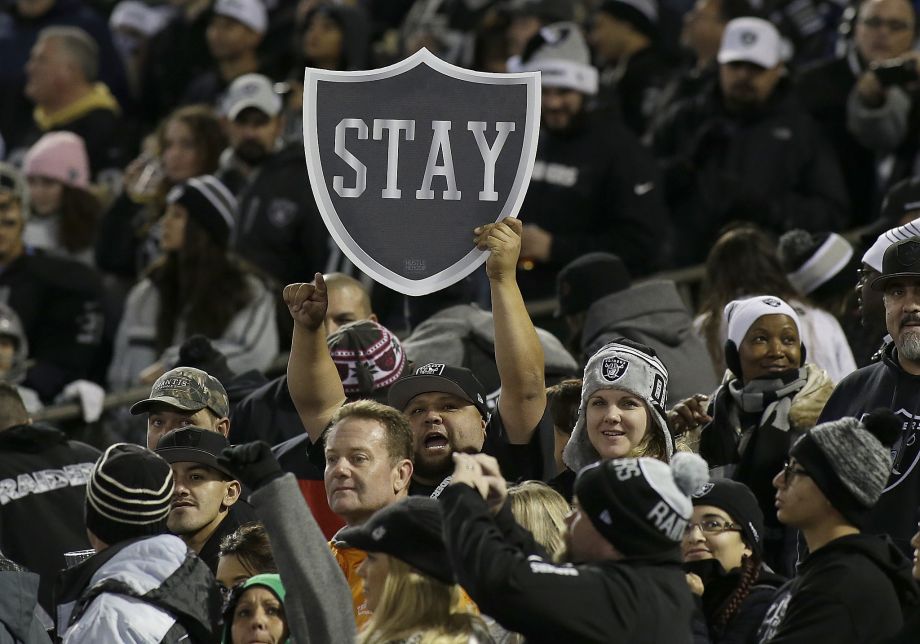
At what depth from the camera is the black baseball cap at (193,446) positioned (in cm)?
675

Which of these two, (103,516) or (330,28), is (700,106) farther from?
(103,516)

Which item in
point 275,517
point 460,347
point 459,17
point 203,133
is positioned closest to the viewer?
point 275,517

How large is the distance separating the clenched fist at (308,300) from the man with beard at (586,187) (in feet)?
12.0

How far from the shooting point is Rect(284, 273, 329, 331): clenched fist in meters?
6.72

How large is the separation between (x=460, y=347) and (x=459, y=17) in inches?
219

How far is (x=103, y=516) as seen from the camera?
5.67 metres

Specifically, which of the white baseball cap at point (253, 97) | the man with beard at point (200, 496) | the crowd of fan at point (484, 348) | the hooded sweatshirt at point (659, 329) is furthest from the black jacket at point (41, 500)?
the white baseball cap at point (253, 97)

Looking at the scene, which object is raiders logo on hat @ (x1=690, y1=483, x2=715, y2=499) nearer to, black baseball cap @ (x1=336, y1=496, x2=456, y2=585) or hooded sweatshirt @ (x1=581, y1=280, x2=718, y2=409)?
black baseball cap @ (x1=336, y1=496, x2=456, y2=585)

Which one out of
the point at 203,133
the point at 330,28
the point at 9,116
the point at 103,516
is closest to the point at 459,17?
the point at 330,28

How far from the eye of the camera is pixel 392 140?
674cm

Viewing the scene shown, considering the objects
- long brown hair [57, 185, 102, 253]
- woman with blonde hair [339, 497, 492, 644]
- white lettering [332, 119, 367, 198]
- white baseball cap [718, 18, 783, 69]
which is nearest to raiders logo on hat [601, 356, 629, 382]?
white lettering [332, 119, 367, 198]

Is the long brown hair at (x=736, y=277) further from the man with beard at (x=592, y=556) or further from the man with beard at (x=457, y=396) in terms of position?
the man with beard at (x=592, y=556)

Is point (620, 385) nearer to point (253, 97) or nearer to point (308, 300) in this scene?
point (308, 300)

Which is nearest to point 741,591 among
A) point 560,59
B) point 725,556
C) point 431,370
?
point 725,556
